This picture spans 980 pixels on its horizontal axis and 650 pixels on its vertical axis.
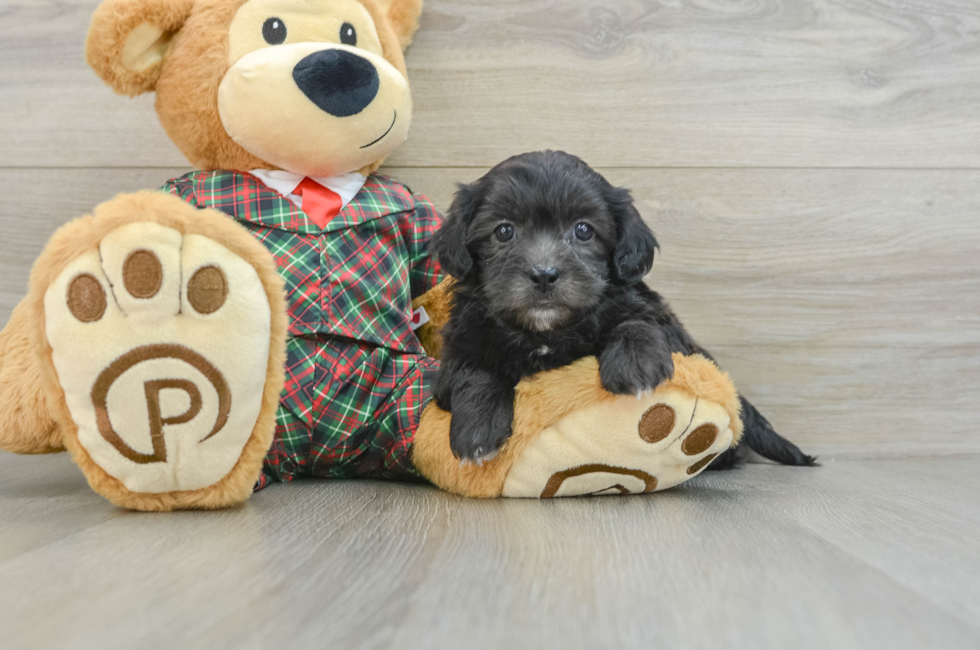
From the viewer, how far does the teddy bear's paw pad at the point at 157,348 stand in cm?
104

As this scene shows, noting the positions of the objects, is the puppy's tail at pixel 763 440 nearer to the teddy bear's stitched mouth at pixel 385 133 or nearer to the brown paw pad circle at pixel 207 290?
the teddy bear's stitched mouth at pixel 385 133

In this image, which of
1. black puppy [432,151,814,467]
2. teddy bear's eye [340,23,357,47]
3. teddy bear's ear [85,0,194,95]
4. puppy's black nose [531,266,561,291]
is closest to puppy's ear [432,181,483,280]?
black puppy [432,151,814,467]

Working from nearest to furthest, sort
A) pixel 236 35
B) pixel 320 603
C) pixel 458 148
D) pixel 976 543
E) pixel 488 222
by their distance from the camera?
pixel 320 603, pixel 976 543, pixel 488 222, pixel 236 35, pixel 458 148

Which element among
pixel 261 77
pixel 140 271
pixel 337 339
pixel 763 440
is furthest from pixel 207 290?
pixel 763 440

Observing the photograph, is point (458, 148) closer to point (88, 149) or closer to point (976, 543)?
point (88, 149)

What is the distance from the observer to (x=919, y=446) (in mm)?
1989

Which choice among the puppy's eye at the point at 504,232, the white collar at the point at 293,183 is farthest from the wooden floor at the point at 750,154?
the puppy's eye at the point at 504,232

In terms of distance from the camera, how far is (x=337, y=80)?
1.42 meters

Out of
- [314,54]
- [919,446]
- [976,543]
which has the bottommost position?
[919,446]

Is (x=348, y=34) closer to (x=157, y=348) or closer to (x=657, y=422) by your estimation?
(x=157, y=348)

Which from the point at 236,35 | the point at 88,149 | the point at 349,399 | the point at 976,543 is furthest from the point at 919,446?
the point at 88,149

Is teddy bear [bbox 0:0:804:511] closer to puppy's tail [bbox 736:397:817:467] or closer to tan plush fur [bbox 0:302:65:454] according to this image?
tan plush fur [bbox 0:302:65:454]

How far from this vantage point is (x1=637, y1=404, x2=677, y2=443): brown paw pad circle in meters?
1.24

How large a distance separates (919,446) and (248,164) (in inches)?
76.2
